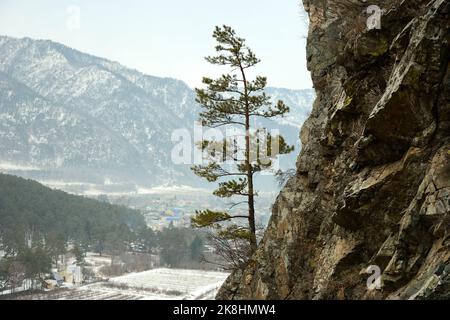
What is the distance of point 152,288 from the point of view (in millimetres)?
114625

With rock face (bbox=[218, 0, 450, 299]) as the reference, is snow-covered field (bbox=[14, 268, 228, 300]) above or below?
below

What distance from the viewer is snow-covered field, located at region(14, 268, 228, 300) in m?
105

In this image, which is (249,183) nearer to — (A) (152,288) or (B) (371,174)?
(B) (371,174)

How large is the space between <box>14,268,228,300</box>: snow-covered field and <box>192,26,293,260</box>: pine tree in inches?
3088

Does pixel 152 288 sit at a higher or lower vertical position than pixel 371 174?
lower

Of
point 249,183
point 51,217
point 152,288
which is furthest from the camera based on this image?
point 51,217

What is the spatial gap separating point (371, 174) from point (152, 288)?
11143 cm

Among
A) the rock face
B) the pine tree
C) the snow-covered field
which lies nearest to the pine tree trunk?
the pine tree

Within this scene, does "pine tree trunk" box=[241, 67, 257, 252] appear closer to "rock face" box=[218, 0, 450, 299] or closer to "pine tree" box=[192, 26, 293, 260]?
"pine tree" box=[192, 26, 293, 260]

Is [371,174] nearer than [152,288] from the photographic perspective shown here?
Yes

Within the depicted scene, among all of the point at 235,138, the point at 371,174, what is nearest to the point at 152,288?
the point at 235,138

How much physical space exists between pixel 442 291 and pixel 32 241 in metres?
166

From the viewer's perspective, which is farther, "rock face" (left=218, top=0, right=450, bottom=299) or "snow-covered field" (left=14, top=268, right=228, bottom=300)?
"snow-covered field" (left=14, top=268, right=228, bottom=300)

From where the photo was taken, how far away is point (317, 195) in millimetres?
13766
